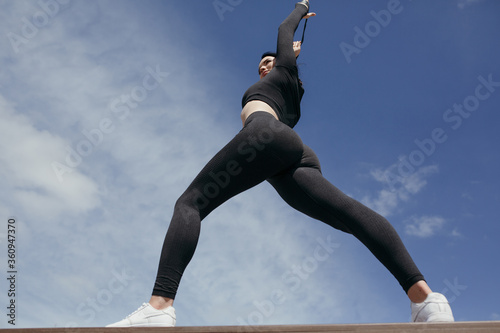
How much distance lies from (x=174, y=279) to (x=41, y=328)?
0.55 meters

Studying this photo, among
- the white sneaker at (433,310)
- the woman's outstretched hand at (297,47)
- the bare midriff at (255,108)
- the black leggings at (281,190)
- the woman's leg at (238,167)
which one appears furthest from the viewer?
the woman's outstretched hand at (297,47)

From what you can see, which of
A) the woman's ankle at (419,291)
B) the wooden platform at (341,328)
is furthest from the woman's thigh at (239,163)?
the woman's ankle at (419,291)

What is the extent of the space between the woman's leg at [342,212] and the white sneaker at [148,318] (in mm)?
869

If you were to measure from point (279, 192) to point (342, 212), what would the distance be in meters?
0.42

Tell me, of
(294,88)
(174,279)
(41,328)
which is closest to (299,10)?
(294,88)

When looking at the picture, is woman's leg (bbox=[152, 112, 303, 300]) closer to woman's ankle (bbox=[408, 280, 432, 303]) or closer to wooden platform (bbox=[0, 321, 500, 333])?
wooden platform (bbox=[0, 321, 500, 333])

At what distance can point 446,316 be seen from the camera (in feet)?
5.61

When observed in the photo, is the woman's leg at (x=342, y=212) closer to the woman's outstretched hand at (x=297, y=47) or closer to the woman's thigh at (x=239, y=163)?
the woman's thigh at (x=239, y=163)

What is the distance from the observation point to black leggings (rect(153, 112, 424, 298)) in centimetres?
187

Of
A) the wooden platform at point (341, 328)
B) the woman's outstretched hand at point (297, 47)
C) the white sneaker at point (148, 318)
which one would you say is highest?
the woman's outstretched hand at point (297, 47)

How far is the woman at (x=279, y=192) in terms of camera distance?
1794 millimetres

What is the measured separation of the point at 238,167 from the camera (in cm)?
205

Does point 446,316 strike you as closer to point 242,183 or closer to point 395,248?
point 395,248

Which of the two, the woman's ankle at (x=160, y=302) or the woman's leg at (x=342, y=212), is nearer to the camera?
the woman's ankle at (x=160, y=302)
